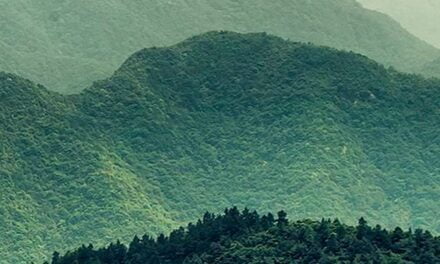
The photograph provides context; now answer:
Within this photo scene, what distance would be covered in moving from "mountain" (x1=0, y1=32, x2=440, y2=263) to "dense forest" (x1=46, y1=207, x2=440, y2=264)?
46805mm

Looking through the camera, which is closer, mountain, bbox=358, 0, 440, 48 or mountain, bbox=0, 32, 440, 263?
mountain, bbox=0, 32, 440, 263

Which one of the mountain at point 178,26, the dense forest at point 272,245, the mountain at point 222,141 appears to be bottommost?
the dense forest at point 272,245

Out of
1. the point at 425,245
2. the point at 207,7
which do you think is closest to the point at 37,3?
the point at 207,7

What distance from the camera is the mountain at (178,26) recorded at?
16212cm

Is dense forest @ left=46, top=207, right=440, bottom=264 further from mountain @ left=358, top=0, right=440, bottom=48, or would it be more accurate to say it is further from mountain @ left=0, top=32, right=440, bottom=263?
mountain @ left=358, top=0, right=440, bottom=48

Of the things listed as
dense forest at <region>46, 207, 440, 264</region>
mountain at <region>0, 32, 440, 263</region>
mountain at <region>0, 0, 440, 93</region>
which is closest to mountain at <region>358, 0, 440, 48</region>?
mountain at <region>0, 0, 440, 93</region>

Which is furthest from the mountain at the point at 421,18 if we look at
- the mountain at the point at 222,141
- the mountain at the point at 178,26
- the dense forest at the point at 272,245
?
the dense forest at the point at 272,245

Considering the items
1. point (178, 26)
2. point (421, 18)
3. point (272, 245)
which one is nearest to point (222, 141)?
point (272, 245)

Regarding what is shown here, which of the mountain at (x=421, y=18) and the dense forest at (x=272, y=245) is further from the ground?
the mountain at (x=421, y=18)

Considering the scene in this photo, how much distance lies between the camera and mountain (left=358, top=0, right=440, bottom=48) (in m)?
187

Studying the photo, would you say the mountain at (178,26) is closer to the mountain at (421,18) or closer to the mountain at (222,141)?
the mountain at (421,18)

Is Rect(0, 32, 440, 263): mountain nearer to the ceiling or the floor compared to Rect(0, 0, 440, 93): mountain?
nearer to the floor

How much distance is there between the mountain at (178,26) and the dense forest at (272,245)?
113386 mm

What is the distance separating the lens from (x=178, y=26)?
17150cm
